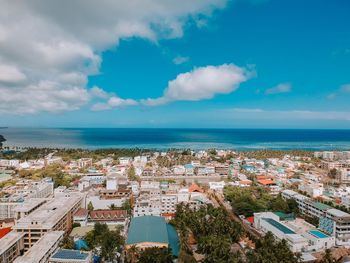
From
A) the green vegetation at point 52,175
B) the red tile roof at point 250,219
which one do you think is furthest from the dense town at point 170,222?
the green vegetation at point 52,175

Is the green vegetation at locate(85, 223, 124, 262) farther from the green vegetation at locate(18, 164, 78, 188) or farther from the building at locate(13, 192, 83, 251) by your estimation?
the green vegetation at locate(18, 164, 78, 188)

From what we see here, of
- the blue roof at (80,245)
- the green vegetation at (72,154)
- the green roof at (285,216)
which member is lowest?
the blue roof at (80,245)

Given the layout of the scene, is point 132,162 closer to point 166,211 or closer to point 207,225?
point 166,211

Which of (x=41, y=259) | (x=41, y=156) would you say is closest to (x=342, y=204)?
(x=41, y=259)

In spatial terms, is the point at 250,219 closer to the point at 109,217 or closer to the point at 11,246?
the point at 109,217

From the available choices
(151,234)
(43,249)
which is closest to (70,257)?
(43,249)

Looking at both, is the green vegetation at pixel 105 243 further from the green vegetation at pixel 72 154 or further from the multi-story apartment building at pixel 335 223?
the green vegetation at pixel 72 154

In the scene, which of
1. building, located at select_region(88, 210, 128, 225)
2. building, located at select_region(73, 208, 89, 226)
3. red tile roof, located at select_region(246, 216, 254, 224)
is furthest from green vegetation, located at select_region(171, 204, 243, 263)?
building, located at select_region(73, 208, 89, 226)
